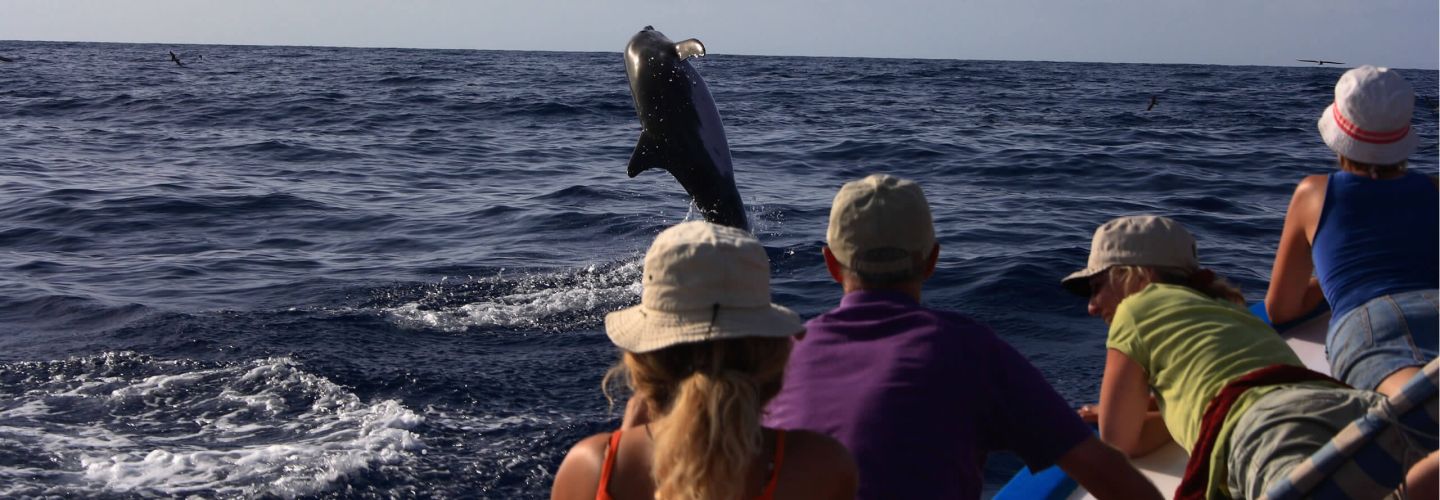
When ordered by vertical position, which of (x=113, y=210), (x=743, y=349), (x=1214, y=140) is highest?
(x=743, y=349)

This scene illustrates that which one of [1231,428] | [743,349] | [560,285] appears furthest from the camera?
[560,285]

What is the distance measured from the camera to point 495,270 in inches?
421

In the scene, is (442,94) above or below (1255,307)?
below

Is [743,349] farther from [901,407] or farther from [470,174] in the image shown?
[470,174]

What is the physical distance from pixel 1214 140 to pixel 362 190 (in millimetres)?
14018

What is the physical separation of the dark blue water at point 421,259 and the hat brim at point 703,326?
3.64 meters

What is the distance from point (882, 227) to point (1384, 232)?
1.64 meters

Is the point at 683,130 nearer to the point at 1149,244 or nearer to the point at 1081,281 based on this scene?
the point at 1081,281

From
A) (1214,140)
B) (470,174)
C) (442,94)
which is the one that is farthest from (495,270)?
(442,94)

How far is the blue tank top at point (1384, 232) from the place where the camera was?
3529 millimetres

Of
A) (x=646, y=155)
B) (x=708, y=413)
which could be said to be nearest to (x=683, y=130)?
(x=646, y=155)

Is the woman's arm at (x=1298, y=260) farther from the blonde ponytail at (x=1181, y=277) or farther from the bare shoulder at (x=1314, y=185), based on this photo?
the blonde ponytail at (x=1181, y=277)

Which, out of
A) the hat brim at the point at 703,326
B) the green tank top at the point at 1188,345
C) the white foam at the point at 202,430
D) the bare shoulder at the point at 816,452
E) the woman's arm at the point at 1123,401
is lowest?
the white foam at the point at 202,430

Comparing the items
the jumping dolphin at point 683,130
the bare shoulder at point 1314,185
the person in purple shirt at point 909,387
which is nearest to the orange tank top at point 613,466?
the person in purple shirt at point 909,387
